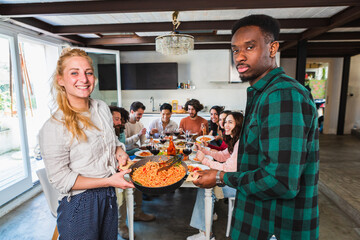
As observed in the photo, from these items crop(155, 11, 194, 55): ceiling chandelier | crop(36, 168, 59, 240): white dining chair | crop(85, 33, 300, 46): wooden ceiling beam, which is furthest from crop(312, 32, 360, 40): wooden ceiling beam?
crop(36, 168, 59, 240): white dining chair

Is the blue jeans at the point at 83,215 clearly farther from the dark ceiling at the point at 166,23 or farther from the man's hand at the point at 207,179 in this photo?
the dark ceiling at the point at 166,23

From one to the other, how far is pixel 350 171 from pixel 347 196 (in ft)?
3.62

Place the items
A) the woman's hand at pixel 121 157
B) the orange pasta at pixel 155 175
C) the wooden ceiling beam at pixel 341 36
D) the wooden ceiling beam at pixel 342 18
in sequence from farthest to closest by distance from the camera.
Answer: the wooden ceiling beam at pixel 341 36 → the wooden ceiling beam at pixel 342 18 → the woman's hand at pixel 121 157 → the orange pasta at pixel 155 175

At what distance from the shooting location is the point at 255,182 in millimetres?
815

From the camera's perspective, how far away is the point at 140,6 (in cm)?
267

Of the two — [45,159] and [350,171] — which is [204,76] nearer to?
[350,171]

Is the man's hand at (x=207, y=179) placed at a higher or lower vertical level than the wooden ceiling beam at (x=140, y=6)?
lower

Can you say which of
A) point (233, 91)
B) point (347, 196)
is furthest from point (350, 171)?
point (233, 91)

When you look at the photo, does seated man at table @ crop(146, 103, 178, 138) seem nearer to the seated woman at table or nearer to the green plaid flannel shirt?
the seated woman at table

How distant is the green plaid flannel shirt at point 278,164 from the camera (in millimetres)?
733

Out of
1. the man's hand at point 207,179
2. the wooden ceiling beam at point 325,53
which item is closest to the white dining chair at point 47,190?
the man's hand at point 207,179

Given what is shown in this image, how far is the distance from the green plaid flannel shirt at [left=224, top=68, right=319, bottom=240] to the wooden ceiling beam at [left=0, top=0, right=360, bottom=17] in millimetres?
2065

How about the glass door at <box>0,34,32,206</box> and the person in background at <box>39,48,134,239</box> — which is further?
the glass door at <box>0,34,32,206</box>

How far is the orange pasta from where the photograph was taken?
3.78ft
